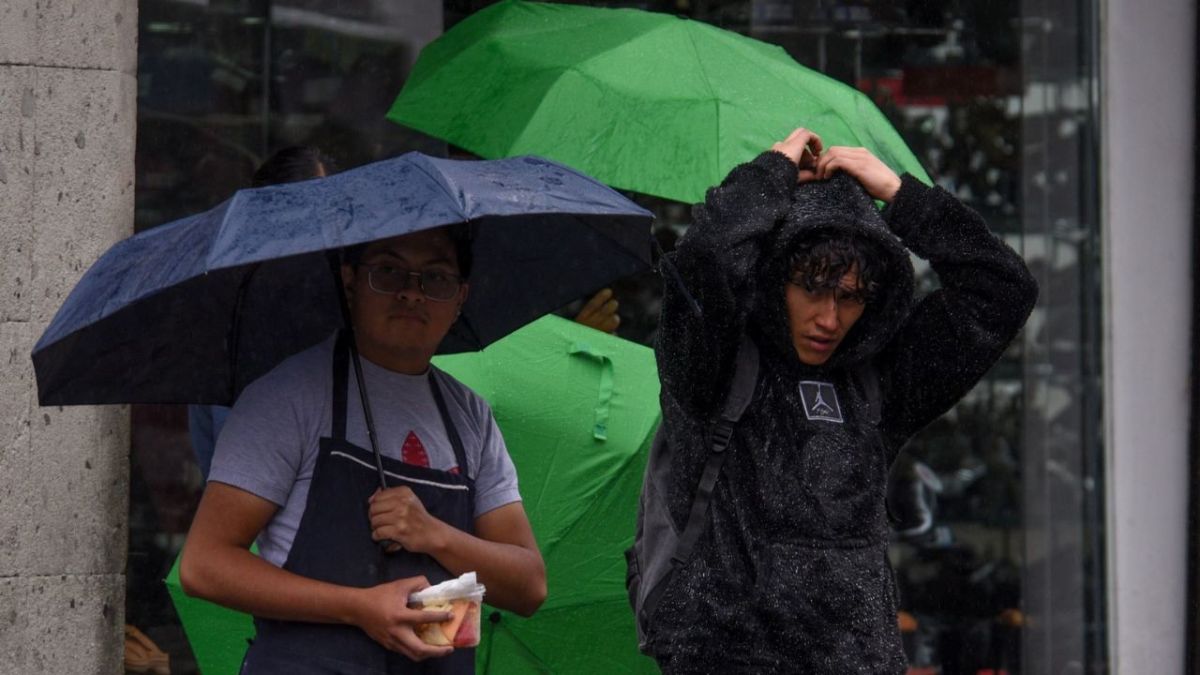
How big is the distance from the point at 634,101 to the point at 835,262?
124 centimetres

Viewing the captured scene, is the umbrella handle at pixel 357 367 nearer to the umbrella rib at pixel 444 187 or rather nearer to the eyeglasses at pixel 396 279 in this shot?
the eyeglasses at pixel 396 279

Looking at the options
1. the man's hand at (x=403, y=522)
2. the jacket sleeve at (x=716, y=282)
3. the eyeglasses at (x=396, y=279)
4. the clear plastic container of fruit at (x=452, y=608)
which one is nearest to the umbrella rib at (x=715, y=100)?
the jacket sleeve at (x=716, y=282)

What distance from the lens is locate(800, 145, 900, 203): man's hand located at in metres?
3.90

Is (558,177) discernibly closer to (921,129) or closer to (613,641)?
(613,641)

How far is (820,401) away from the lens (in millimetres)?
3818

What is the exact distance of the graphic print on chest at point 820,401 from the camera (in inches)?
149

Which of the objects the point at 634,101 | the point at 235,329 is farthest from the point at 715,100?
the point at 235,329

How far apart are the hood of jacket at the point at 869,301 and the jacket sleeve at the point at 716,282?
4cm

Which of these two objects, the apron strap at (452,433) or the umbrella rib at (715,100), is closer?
the apron strap at (452,433)

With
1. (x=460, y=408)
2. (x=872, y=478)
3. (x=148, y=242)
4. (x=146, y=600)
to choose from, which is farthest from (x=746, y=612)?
(x=146, y=600)

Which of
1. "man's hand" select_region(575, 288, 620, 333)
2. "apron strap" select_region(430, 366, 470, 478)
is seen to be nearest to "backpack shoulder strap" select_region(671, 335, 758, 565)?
"apron strap" select_region(430, 366, 470, 478)

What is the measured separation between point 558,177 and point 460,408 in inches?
20.2

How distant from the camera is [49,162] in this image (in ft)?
16.8

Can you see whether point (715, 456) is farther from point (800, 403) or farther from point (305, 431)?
point (305, 431)
